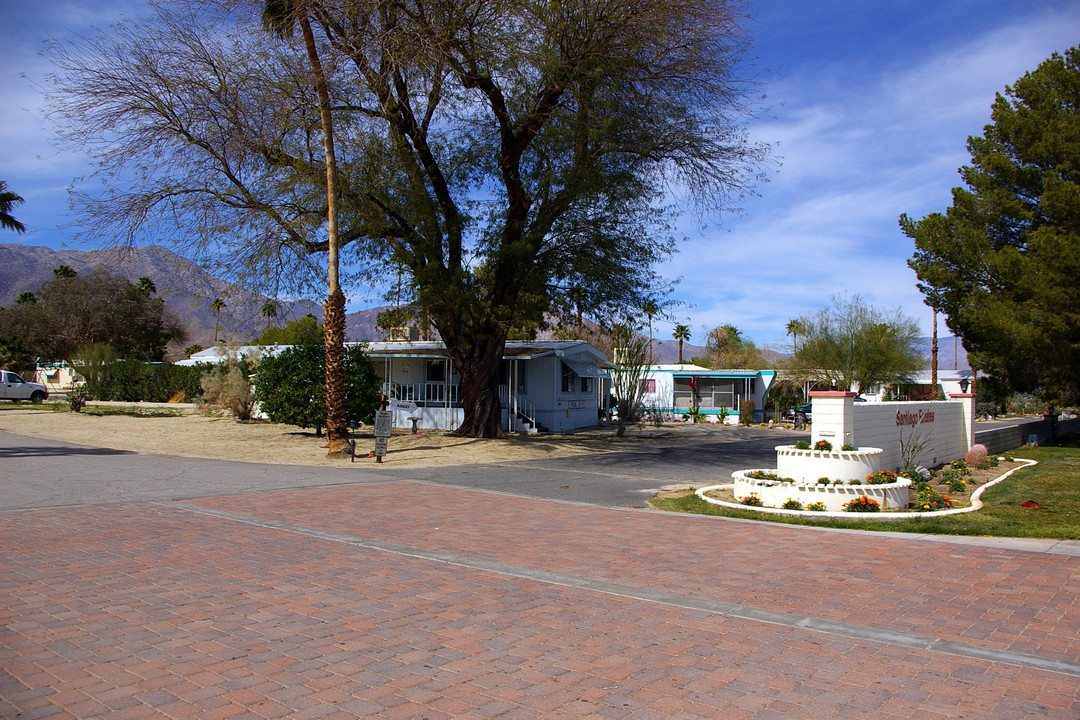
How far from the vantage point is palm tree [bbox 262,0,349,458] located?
16.5 metres

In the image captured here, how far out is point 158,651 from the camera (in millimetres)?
4613

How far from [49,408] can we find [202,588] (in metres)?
34.4

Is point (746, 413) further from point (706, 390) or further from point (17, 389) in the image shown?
point (17, 389)

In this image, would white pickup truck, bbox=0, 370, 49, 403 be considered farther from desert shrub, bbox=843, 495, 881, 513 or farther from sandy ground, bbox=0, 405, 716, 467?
desert shrub, bbox=843, 495, 881, 513

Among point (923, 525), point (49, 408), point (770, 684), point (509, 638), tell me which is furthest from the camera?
point (49, 408)

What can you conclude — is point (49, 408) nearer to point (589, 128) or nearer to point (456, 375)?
point (456, 375)

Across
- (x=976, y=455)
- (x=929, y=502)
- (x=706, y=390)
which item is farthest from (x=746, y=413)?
(x=929, y=502)

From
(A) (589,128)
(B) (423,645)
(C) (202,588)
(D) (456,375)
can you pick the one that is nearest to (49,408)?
Result: (D) (456,375)

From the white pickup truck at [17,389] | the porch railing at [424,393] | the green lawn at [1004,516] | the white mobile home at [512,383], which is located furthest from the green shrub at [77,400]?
the green lawn at [1004,516]

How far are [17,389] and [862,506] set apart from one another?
42.8m

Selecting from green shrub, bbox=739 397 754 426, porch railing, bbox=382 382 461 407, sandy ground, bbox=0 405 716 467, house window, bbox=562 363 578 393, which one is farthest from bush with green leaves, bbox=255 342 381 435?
green shrub, bbox=739 397 754 426

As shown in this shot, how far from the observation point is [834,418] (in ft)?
38.9

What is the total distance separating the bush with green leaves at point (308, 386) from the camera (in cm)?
2186

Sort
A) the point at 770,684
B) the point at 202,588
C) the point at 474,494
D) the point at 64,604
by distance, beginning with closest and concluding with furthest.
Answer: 1. the point at 770,684
2. the point at 64,604
3. the point at 202,588
4. the point at 474,494
